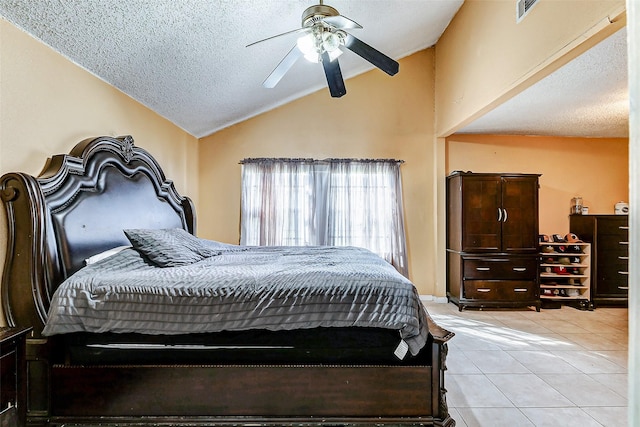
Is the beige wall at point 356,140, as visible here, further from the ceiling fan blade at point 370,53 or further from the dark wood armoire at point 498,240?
the ceiling fan blade at point 370,53

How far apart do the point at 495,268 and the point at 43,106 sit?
4.57 m

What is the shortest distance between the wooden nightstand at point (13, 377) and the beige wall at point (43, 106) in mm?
436

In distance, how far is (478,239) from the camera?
425 centimetres

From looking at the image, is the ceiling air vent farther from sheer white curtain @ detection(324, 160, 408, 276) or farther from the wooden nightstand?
the wooden nightstand

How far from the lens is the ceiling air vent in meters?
2.58

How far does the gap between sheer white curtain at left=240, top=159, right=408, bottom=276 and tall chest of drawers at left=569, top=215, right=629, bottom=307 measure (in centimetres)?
241

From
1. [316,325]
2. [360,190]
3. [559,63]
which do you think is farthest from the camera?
[360,190]

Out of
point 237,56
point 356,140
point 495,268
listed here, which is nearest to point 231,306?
point 237,56

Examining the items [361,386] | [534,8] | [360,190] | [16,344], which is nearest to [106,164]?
[16,344]

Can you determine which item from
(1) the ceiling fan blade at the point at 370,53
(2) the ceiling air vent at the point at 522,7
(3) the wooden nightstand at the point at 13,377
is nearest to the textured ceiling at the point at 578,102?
(2) the ceiling air vent at the point at 522,7

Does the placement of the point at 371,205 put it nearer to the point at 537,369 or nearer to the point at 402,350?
the point at 537,369

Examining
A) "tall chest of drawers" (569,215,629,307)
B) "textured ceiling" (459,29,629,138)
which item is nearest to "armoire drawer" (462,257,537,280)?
"tall chest of drawers" (569,215,629,307)

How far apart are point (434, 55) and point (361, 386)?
4449mm

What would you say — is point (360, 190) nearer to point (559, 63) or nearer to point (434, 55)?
point (434, 55)
